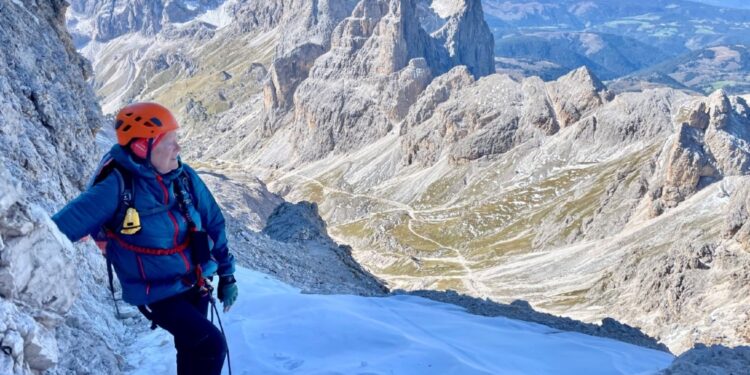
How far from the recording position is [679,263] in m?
57.4

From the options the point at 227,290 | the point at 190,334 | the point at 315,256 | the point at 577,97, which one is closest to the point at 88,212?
the point at 190,334

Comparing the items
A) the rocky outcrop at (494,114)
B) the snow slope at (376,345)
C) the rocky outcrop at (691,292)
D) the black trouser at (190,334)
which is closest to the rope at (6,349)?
the black trouser at (190,334)

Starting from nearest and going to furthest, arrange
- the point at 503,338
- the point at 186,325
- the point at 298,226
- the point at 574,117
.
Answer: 1. the point at 186,325
2. the point at 503,338
3. the point at 298,226
4. the point at 574,117

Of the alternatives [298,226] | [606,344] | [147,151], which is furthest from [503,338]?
[298,226]

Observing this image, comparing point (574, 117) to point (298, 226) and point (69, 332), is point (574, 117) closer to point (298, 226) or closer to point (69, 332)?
point (298, 226)

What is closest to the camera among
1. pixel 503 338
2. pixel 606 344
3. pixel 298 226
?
pixel 503 338

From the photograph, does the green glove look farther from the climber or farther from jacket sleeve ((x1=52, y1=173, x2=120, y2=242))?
jacket sleeve ((x1=52, y1=173, x2=120, y2=242))

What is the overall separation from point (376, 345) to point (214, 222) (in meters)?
4.89

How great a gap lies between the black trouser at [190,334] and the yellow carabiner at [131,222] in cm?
110

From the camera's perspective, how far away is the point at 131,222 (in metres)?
6.39

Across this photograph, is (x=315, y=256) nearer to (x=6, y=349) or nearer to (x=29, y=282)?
(x=29, y=282)

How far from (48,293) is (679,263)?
61012 mm

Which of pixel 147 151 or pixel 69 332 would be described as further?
pixel 69 332

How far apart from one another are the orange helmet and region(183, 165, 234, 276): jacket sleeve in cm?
70
